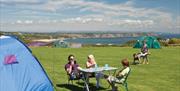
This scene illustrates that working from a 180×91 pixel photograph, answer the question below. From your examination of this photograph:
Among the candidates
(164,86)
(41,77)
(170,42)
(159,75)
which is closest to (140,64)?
(159,75)

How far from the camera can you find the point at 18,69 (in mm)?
11109

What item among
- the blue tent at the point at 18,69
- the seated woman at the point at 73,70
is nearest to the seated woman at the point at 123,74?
the seated woman at the point at 73,70

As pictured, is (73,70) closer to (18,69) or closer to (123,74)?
(123,74)

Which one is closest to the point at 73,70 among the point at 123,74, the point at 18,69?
the point at 123,74

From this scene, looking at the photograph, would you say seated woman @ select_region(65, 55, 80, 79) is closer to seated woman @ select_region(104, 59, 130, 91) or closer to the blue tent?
seated woman @ select_region(104, 59, 130, 91)

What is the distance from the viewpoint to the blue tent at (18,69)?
35.2 ft

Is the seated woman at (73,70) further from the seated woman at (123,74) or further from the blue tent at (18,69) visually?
the blue tent at (18,69)

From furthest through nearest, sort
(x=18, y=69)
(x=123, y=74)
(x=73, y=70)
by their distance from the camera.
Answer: (x=73, y=70) < (x=123, y=74) < (x=18, y=69)

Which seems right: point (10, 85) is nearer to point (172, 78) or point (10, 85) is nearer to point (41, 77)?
point (41, 77)

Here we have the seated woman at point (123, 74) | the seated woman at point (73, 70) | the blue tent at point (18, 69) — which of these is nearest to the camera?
the blue tent at point (18, 69)

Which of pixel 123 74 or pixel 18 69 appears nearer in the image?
pixel 18 69

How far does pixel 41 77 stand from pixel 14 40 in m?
1.56

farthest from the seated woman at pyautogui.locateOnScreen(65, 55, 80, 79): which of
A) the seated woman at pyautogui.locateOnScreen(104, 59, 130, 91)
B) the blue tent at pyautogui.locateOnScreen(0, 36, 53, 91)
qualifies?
the blue tent at pyautogui.locateOnScreen(0, 36, 53, 91)

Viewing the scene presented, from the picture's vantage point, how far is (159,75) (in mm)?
18016
